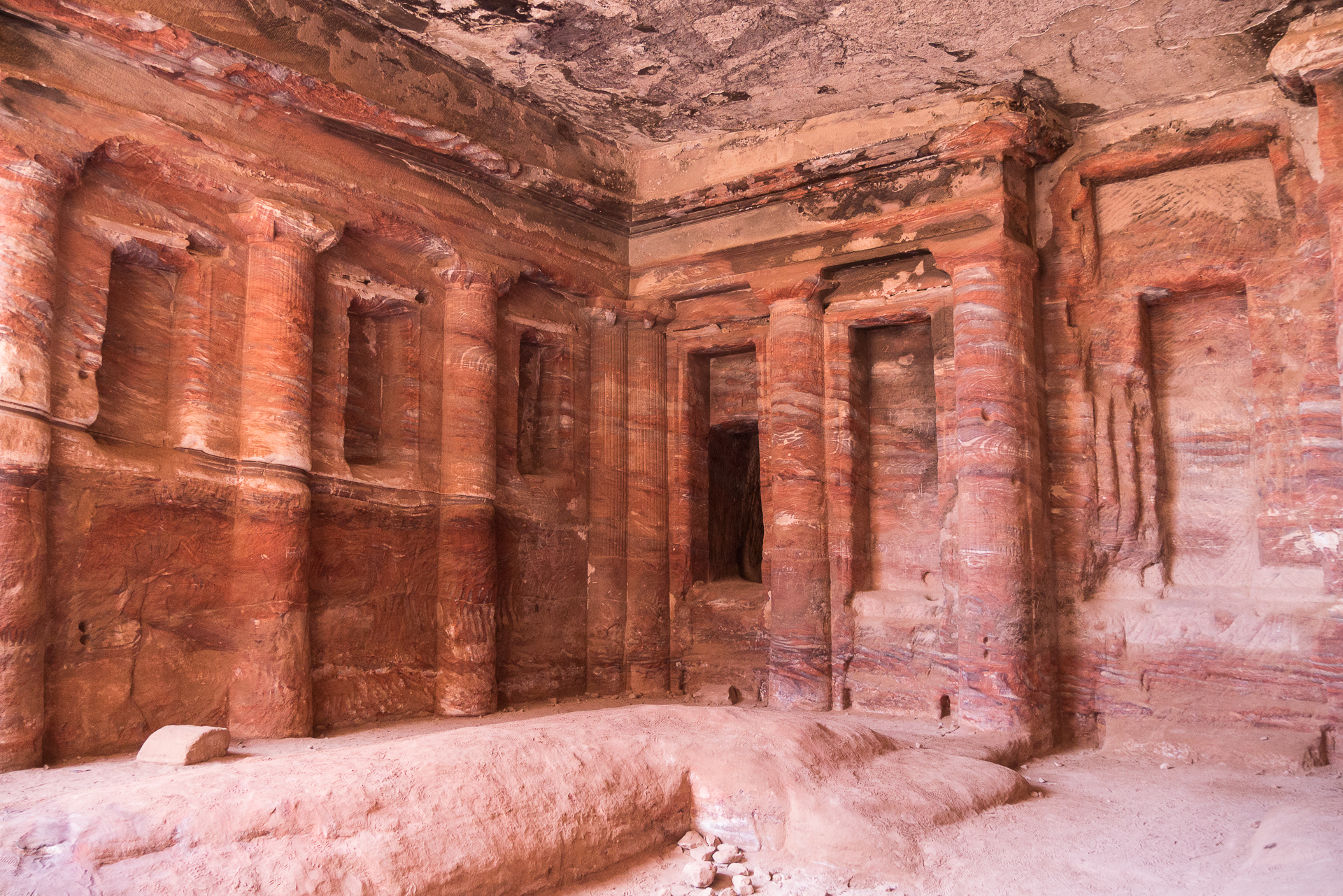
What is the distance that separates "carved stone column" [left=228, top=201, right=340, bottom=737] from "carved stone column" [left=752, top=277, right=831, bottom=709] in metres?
3.80

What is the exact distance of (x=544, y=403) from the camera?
28.9 feet

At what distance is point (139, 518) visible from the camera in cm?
591

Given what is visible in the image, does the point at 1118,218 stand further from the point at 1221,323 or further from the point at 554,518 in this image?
the point at 554,518

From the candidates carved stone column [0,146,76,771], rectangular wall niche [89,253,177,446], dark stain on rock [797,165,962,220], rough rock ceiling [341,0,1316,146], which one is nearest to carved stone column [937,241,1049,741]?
dark stain on rock [797,165,962,220]

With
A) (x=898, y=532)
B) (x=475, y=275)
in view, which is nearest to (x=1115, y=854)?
(x=898, y=532)

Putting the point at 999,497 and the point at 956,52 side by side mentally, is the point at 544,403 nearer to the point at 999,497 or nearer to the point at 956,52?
the point at 999,497

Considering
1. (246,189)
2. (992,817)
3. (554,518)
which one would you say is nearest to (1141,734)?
(992,817)

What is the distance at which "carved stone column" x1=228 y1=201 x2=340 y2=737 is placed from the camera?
6234mm

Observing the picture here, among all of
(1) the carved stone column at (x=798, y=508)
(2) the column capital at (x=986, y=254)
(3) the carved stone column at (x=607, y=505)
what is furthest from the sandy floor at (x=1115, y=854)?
(3) the carved stone column at (x=607, y=505)

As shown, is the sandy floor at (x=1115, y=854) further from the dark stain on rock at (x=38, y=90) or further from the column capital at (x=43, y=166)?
the dark stain on rock at (x=38, y=90)

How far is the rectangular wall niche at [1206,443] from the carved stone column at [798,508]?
2.66m

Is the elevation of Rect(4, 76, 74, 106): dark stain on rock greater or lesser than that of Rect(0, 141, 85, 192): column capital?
greater

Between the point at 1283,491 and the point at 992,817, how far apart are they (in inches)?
139

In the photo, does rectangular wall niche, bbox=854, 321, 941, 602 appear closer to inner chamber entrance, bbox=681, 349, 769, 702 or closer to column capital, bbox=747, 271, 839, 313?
column capital, bbox=747, 271, 839, 313
